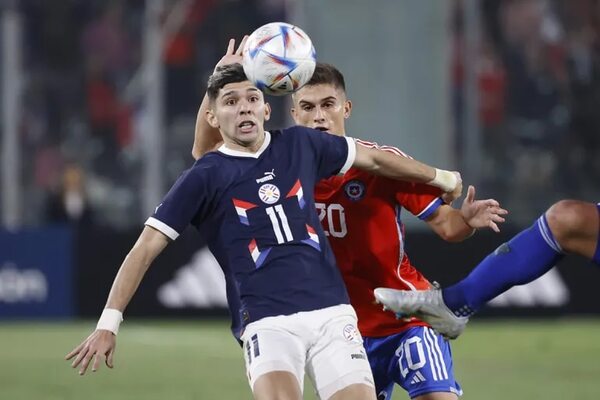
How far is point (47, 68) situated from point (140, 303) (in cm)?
328

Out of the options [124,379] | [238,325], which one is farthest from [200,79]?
[238,325]

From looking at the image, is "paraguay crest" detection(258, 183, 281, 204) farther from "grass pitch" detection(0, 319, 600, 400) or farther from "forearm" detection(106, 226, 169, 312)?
"grass pitch" detection(0, 319, 600, 400)

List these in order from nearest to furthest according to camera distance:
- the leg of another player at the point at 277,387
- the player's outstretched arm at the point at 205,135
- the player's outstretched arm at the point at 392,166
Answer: the leg of another player at the point at 277,387 → the player's outstretched arm at the point at 392,166 → the player's outstretched arm at the point at 205,135

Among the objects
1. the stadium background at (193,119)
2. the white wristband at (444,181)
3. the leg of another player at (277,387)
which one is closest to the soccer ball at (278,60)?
the white wristband at (444,181)

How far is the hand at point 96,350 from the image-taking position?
614 cm

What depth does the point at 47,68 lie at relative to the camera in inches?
714

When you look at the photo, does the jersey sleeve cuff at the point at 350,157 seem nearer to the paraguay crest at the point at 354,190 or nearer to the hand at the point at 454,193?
the paraguay crest at the point at 354,190

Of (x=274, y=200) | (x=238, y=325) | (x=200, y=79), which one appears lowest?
(x=238, y=325)

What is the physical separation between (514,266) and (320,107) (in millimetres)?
1295

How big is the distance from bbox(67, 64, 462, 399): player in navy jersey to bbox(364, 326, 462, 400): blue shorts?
0.69m

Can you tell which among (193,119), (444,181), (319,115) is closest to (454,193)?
(444,181)

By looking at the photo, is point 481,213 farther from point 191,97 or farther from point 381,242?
point 191,97

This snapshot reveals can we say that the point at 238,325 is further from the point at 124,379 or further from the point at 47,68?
the point at 47,68

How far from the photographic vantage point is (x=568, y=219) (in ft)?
21.8
